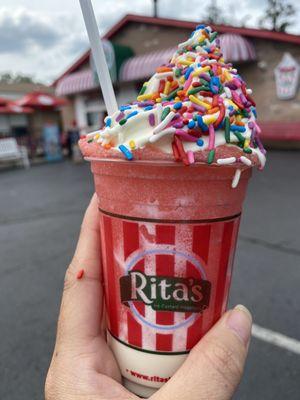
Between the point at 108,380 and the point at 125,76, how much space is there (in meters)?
13.9

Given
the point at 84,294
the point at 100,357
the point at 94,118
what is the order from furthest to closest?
the point at 94,118 → the point at 84,294 → the point at 100,357

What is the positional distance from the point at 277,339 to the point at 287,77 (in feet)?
32.8

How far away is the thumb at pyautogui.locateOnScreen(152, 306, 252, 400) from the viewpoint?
3.39 feet

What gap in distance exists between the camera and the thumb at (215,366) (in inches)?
40.7

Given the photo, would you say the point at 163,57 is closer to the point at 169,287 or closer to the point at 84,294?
the point at 84,294

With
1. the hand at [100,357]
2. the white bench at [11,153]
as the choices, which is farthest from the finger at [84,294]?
the white bench at [11,153]

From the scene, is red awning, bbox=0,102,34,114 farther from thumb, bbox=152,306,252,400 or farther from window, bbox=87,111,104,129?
thumb, bbox=152,306,252,400

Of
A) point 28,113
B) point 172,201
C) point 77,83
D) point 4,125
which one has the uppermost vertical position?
point 77,83

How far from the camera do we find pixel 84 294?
1353 millimetres

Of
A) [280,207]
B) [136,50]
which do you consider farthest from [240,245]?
[136,50]

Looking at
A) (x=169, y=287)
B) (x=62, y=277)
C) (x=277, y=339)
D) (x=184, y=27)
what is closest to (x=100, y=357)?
(x=169, y=287)

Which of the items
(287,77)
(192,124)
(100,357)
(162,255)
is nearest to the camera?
(192,124)

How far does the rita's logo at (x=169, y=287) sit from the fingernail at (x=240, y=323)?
0.32 ft

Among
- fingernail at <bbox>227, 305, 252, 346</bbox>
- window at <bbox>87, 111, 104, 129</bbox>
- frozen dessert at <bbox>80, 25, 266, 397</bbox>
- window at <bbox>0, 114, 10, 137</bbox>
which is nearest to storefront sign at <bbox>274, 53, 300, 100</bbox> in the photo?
window at <bbox>87, 111, 104, 129</bbox>
